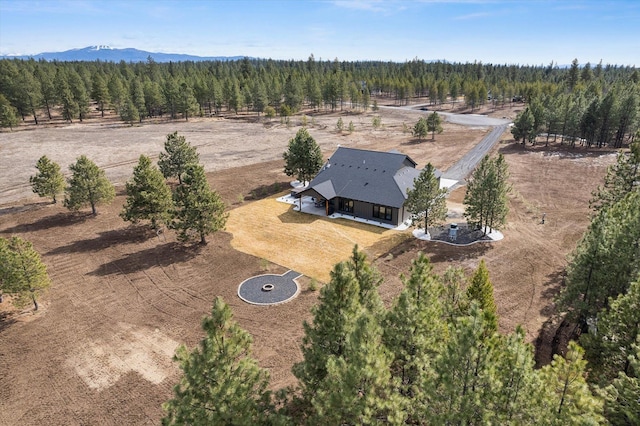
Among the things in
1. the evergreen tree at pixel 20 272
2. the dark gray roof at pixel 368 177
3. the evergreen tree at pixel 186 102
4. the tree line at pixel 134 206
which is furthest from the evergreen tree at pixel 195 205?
the evergreen tree at pixel 186 102

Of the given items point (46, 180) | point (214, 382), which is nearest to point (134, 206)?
point (46, 180)

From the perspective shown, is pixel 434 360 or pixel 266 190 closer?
pixel 434 360

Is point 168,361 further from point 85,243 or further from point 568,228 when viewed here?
point 568,228

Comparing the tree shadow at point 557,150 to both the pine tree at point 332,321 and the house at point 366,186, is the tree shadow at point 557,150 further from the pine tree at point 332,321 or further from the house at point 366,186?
the pine tree at point 332,321

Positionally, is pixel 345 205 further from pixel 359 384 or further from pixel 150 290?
pixel 359 384

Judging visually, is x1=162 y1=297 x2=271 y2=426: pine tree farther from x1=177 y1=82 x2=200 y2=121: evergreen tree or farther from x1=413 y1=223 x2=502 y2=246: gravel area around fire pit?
x1=177 y1=82 x2=200 y2=121: evergreen tree

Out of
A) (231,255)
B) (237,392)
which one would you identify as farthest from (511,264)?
(237,392)
